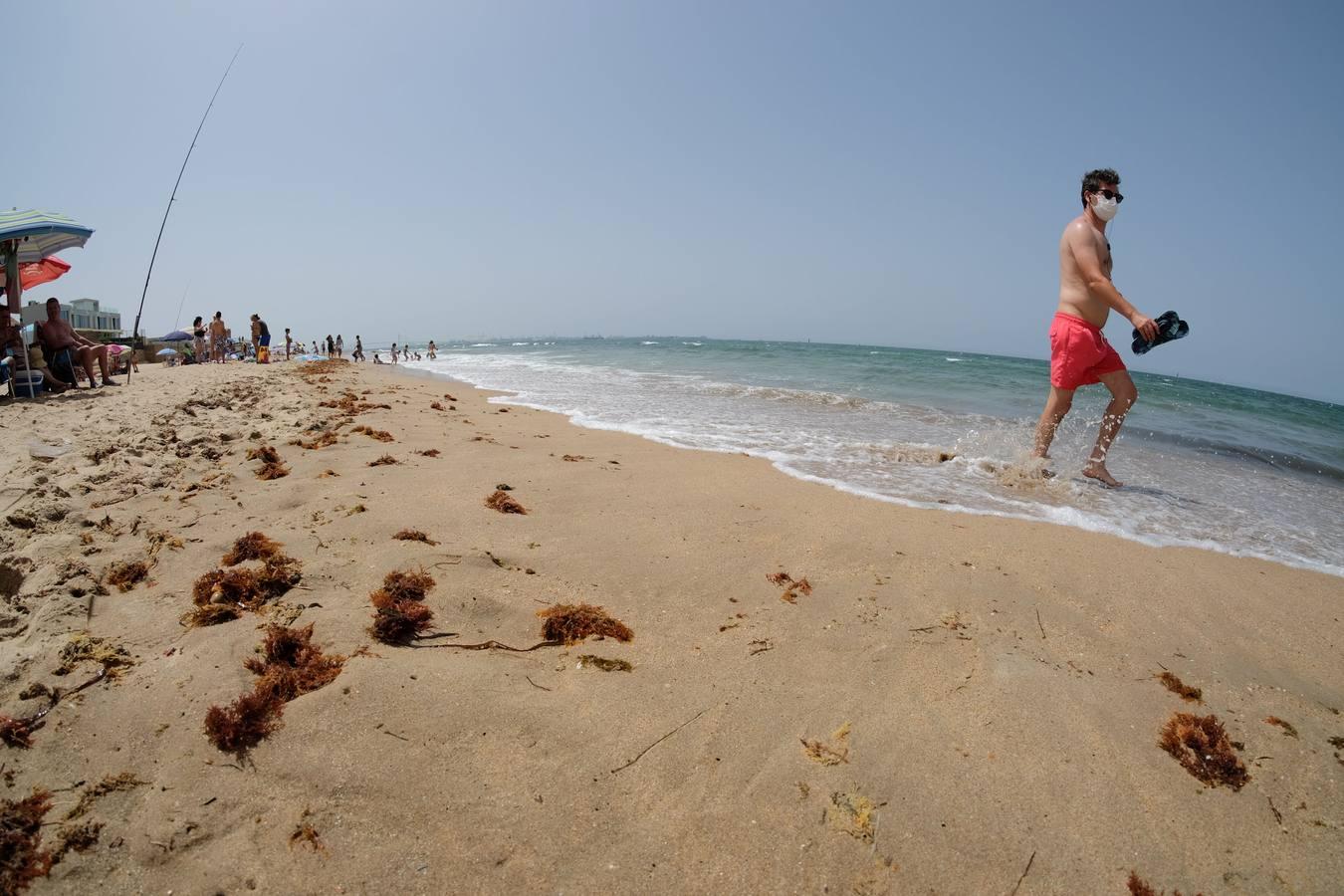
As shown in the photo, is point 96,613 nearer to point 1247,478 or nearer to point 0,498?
point 0,498

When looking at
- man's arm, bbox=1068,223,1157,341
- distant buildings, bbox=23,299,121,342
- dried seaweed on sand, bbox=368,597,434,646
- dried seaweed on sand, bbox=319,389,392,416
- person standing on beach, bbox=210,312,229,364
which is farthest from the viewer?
distant buildings, bbox=23,299,121,342

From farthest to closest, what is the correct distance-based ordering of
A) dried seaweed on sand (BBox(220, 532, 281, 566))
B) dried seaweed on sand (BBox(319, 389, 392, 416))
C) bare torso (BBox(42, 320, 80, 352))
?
bare torso (BBox(42, 320, 80, 352)) → dried seaweed on sand (BBox(319, 389, 392, 416)) → dried seaweed on sand (BBox(220, 532, 281, 566))

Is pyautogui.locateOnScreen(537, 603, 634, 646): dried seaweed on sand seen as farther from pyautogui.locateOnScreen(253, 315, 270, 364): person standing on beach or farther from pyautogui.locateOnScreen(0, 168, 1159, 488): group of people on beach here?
pyautogui.locateOnScreen(253, 315, 270, 364): person standing on beach

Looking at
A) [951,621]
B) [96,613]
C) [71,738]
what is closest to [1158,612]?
[951,621]

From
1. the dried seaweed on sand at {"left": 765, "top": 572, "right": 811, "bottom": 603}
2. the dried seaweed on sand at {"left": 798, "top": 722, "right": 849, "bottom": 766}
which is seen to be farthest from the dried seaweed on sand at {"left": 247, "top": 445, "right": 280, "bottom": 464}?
the dried seaweed on sand at {"left": 798, "top": 722, "right": 849, "bottom": 766}

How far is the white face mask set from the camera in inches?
194

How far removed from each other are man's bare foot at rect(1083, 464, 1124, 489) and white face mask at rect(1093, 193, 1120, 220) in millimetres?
2204

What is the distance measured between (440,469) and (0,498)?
2161 mm

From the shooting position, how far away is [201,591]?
2.30 metres

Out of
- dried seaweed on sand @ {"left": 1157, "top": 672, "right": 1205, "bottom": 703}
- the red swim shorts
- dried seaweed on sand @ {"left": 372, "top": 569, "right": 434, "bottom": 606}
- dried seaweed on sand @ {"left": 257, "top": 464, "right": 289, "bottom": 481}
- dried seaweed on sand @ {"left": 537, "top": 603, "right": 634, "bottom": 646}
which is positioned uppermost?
the red swim shorts

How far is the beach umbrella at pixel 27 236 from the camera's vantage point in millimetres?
6754

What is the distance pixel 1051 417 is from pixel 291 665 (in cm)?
579

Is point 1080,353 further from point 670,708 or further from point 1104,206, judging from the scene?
point 670,708

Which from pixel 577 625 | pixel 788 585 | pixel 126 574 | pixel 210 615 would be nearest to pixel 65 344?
pixel 126 574
